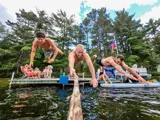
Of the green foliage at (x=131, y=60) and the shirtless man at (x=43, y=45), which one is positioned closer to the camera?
the shirtless man at (x=43, y=45)

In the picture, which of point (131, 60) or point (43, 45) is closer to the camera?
point (43, 45)

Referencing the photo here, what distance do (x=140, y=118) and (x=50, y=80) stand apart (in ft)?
33.8

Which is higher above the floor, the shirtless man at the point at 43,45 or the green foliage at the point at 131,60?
the green foliage at the point at 131,60

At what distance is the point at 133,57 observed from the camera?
1057 inches

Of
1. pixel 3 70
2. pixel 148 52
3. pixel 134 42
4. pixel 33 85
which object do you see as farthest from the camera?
pixel 134 42

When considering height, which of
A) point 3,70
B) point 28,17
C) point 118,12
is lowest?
point 3,70

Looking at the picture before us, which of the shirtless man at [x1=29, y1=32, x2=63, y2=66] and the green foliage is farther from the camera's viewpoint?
the green foliage

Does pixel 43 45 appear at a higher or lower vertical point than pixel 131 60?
lower

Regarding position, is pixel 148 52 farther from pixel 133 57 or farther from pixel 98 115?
pixel 98 115

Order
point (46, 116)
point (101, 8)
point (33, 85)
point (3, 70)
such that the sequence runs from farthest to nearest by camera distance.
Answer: point (101, 8) → point (3, 70) → point (33, 85) → point (46, 116)

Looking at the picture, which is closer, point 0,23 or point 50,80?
point 50,80

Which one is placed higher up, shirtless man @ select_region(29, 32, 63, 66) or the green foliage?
the green foliage

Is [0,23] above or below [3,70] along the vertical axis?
above

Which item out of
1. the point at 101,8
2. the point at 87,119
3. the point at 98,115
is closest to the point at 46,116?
the point at 87,119
